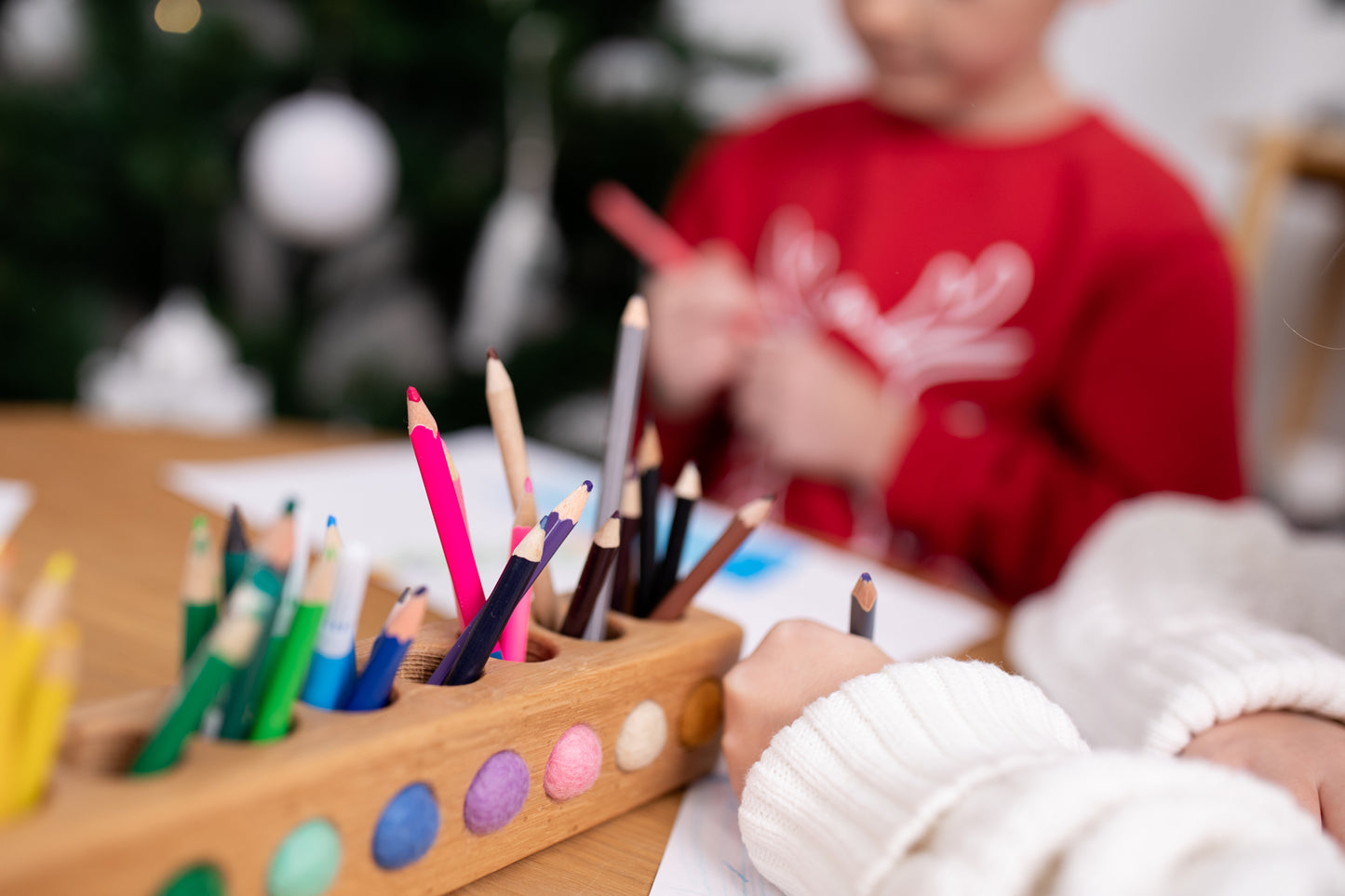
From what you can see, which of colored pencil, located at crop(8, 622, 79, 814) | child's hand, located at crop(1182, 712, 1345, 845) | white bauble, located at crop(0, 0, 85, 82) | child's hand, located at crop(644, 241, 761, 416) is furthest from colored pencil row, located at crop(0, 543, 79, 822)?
white bauble, located at crop(0, 0, 85, 82)

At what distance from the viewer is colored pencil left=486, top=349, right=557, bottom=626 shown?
20cm

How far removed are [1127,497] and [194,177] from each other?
74 cm

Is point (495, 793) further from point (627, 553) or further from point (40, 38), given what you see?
point (40, 38)

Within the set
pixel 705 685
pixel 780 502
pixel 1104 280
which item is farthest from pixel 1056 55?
pixel 705 685

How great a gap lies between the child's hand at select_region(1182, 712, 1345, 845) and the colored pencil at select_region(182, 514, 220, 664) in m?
0.20

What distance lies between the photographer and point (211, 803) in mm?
139

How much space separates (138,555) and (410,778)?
0.77 ft

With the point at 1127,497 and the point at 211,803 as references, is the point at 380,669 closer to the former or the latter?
the point at 211,803

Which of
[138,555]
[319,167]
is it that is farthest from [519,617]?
[319,167]

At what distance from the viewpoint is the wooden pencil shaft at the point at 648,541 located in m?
0.24

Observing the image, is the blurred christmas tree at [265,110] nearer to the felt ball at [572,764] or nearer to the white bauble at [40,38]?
the white bauble at [40,38]

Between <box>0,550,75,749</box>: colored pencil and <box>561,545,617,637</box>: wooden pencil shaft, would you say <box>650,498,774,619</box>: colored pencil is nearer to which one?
<box>561,545,617,637</box>: wooden pencil shaft

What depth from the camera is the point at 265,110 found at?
856 millimetres

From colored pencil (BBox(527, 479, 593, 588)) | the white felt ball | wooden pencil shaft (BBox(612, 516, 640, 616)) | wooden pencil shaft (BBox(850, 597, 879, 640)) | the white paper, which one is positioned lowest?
the white paper
